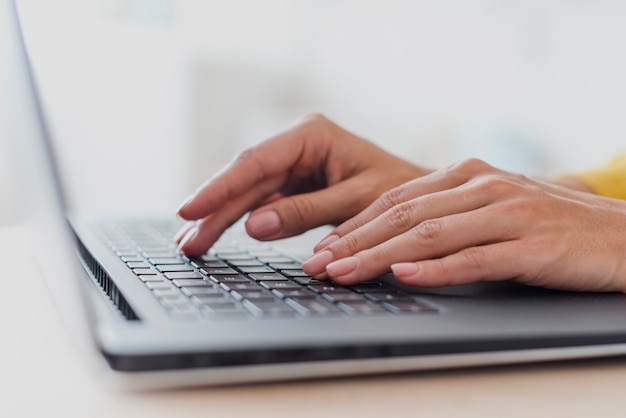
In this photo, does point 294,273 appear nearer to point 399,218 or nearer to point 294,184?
point 399,218

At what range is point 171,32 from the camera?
9.97 feet

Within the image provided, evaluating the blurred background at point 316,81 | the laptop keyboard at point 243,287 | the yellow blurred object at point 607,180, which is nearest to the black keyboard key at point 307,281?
the laptop keyboard at point 243,287

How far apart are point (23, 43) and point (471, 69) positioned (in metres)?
2.45

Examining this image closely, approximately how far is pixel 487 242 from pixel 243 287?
0.19 meters

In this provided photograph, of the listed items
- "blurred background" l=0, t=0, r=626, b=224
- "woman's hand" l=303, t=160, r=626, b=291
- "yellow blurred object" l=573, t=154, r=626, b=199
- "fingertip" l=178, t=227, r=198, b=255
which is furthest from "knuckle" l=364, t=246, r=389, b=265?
"blurred background" l=0, t=0, r=626, b=224

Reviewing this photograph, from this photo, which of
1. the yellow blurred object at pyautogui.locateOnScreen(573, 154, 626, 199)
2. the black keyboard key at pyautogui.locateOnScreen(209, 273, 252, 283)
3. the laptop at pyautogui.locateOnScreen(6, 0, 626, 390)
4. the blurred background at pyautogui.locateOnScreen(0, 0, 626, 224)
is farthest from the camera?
the blurred background at pyautogui.locateOnScreen(0, 0, 626, 224)

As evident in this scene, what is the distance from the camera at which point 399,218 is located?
2.09ft

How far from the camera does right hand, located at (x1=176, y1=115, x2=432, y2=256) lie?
750 mm

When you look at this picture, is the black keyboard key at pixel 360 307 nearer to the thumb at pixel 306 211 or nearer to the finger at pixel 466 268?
the finger at pixel 466 268

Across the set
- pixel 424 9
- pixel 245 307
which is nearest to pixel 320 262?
pixel 245 307

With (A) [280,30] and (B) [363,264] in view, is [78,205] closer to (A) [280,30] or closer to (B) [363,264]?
(A) [280,30]

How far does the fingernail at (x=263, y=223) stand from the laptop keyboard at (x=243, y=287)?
2cm

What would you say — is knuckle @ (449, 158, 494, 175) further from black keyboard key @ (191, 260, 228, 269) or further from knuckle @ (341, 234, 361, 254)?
black keyboard key @ (191, 260, 228, 269)

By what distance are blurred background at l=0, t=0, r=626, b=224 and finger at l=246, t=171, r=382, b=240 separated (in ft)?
4.60
